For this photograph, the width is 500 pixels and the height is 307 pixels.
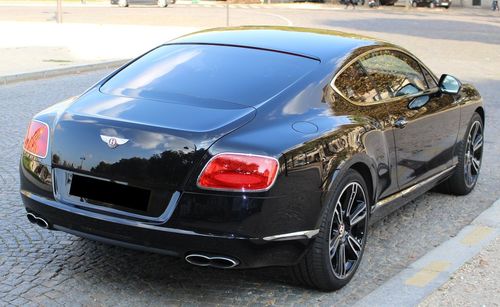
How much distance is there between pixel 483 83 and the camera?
46.1ft

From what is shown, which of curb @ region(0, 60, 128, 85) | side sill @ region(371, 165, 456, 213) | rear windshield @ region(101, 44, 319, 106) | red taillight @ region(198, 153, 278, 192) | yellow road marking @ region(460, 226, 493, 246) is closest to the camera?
red taillight @ region(198, 153, 278, 192)

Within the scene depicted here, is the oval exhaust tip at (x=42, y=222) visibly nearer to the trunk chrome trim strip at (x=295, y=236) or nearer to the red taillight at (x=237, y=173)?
the red taillight at (x=237, y=173)

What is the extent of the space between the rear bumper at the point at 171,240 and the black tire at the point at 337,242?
0.14m

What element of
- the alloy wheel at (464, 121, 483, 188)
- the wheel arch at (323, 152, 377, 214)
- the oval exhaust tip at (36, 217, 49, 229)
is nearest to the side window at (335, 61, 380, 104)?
the wheel arch at (323, 152, 377, 214)

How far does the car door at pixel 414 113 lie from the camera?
499cm

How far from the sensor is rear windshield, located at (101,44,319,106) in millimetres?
4289

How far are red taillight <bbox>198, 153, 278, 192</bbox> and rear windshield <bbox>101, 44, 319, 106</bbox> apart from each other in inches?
21.7

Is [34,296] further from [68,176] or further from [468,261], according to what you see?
[468,261]

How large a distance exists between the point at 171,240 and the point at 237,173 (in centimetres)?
49

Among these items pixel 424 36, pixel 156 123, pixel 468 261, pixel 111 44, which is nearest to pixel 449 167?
pixel 468 261

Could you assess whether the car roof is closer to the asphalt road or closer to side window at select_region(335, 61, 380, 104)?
side window at select_region(335, 61, 380, 104)

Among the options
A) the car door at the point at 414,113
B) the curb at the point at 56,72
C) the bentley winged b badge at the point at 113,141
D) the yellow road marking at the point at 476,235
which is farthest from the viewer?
the curb at the point at 56,72

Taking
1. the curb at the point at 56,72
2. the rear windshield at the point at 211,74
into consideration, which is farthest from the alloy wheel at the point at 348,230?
the curb at the point at 56,72

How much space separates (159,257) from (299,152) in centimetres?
136
